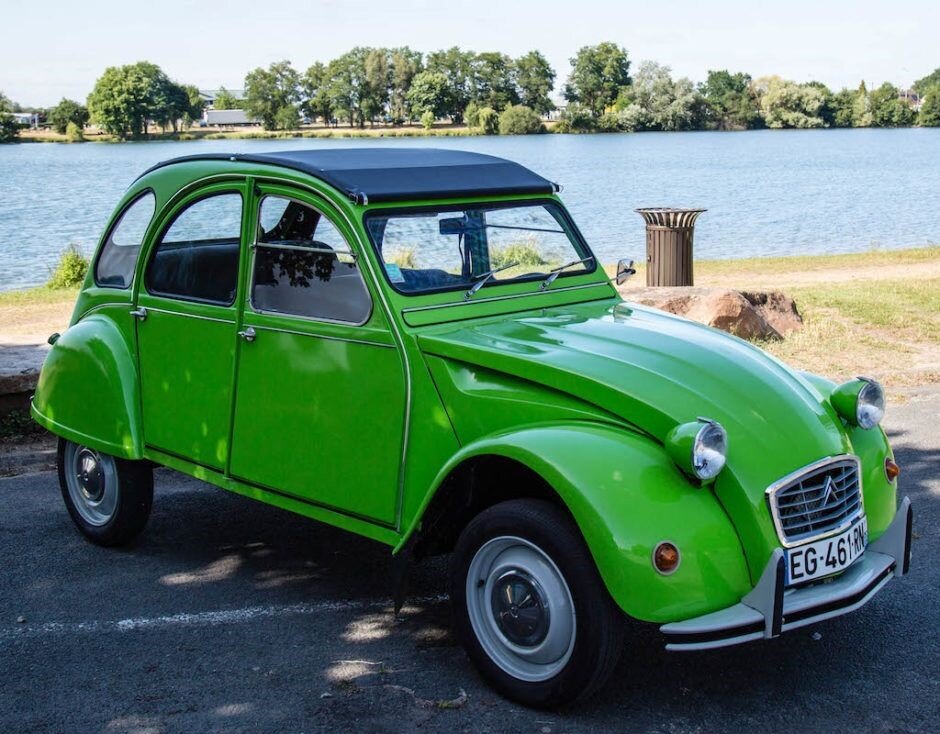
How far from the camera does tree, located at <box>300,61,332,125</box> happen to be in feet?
348

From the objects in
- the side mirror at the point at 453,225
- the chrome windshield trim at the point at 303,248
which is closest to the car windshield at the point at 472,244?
the side mirror at the point at 453,225

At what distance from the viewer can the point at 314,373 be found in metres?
4.86

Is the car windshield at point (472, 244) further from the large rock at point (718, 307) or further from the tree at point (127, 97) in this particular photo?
the tree at point (127, 97)

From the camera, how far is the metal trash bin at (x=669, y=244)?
13.1 m

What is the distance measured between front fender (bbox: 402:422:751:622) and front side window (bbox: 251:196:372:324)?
120 cm

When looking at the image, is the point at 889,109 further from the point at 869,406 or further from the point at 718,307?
the point at 869,406

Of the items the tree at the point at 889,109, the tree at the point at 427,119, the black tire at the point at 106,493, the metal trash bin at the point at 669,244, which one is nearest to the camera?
the black tire at the point at 106,493

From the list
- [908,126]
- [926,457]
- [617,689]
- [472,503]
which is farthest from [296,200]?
[908,126]

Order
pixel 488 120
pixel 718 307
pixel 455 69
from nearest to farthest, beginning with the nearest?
1. pixel 718 307
2. pixel 488 120
3. pixel 455 69

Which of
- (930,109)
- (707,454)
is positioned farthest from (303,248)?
(930,109)

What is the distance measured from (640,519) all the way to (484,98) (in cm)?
11541

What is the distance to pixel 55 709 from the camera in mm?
4215

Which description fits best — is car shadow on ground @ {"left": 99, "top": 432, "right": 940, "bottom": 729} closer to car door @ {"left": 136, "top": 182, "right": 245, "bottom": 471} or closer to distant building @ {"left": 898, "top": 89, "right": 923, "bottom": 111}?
car door @ {"left": 136, "top": 182, "right": 245, "bottom": 471}

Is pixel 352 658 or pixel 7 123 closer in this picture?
pixel 352 658
